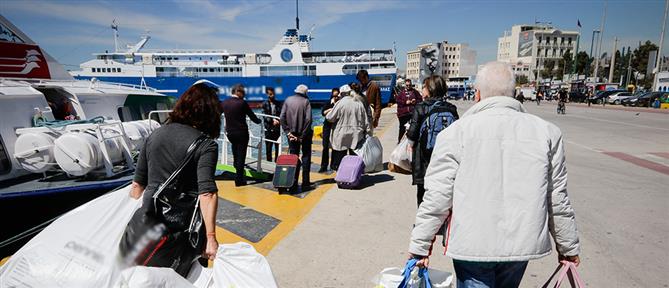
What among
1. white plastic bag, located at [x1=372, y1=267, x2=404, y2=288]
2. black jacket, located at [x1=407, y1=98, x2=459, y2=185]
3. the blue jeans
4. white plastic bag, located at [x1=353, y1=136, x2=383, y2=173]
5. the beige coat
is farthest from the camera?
white plastic bag, located at [x1=353, y1=136, x2=383, y2=173]

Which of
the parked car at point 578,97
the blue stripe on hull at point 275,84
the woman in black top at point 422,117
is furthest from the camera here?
the parked car at point 578,97

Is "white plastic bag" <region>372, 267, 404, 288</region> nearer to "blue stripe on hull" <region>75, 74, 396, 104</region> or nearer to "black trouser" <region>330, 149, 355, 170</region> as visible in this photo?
"black trouser" <region>330, 149, 355, 170</region>

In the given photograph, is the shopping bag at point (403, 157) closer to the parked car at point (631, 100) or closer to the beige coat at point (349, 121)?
the beige coat at point (349, 121)

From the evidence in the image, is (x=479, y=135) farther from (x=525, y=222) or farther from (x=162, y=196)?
(x=162, y=196)

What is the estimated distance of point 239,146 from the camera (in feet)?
18.7

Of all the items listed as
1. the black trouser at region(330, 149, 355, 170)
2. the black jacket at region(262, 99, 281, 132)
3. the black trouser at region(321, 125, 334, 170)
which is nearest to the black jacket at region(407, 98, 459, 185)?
the black trouser at region(330, 149, 355, 170)

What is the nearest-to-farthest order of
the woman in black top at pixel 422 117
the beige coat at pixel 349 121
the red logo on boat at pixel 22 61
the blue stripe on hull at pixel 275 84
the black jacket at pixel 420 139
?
1. the black jacket at pixel 420 139
2. the woman in black top at pixel 422 117
3. the beige coat at pixel 349 121
4. the red logo on boat at pixel 22 61
5. the blue stripe on hull at pixel 275 84

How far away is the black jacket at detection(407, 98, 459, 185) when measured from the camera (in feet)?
11.3

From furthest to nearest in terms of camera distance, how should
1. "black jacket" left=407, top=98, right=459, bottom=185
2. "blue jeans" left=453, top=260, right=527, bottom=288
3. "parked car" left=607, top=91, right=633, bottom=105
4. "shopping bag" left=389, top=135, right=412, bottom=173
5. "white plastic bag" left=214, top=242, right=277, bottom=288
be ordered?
A: "parked car" left=607, top=91, right=633, bottom=105
"shopping bag" left=389, top=135, right=412, bottom=173
"black jacket" left=407, top=98, right=459, bottom=185
"white plastic bag" left=214, top=242, right=277, bottom=288
"blue jeans" left=453, top=260, right=527, bottom=288

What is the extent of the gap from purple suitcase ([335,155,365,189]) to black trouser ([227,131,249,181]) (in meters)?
1.62

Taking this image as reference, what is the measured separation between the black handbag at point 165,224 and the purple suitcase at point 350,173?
3653 millimetres

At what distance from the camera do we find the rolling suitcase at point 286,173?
5.50 m

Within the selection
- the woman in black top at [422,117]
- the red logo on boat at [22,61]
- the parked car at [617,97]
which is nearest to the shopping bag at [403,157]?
the woman in black top at [422,117]

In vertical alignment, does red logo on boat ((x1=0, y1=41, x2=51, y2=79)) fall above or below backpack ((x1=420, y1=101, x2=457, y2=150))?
above
